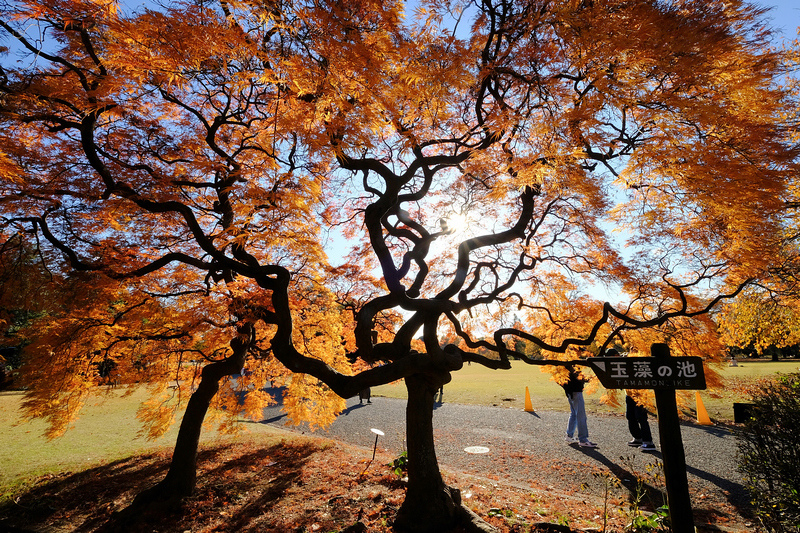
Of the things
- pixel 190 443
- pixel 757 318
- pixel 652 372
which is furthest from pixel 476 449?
pixel 757 318

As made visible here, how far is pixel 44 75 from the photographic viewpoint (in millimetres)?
3836

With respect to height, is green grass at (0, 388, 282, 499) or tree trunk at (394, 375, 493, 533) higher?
tree trunk at (394, 375, 493, 533)

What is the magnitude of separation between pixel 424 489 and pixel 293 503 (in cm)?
242

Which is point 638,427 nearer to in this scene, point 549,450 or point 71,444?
point 549,450

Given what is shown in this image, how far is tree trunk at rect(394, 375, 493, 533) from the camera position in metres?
3.76

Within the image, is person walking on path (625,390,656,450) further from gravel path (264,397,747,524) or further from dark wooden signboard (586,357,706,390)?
dark wooden signboard (586,357,706,390)

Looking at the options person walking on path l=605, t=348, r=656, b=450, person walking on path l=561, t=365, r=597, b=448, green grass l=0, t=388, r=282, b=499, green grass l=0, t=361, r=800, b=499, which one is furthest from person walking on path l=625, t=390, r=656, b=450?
green grass l=0, t=388, r=282, b=499

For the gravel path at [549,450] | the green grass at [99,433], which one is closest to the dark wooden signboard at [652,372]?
the gravel path at [549,450]

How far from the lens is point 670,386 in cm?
285

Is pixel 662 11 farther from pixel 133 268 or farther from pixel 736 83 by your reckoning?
pixel 133 268

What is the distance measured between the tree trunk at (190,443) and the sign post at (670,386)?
17.8ft

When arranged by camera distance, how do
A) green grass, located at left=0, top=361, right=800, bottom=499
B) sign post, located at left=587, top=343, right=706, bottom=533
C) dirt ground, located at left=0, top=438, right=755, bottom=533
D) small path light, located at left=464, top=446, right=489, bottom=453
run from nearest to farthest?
sign post, located at left=587, top=343, right=706, bottom=533 < dirt ground, located at left=0, top=438, right=755, bottom=533 < green grass, located at left=0, top=361, right=800, bottom=499 < small path light, located at left=464, top=446, right=489, bottom=453

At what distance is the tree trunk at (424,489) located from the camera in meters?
3.76

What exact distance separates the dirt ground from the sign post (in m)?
0.44
